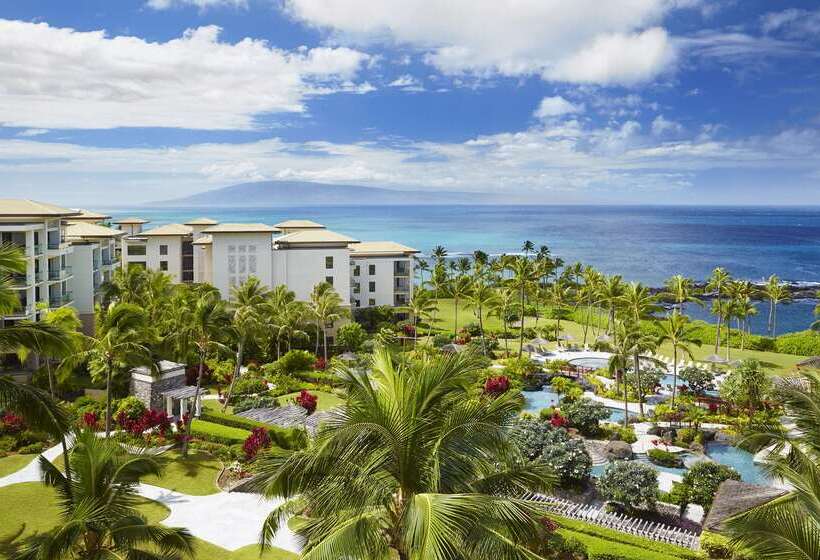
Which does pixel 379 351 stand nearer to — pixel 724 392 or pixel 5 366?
pixel 724 392

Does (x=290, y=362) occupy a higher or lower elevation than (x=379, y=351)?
lower

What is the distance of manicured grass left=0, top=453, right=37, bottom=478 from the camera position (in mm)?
23609

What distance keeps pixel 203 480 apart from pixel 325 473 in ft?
54.1

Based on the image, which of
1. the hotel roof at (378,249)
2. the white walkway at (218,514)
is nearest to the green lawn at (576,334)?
the hotel roof at (378,249)

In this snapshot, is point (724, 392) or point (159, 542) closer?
point (159, 542)

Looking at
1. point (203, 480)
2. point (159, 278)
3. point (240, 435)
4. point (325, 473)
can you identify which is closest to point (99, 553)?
point (325, 473)

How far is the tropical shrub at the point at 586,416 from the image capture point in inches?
1216

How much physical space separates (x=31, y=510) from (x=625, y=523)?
19.6 metres

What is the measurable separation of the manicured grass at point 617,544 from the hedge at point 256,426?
1129 centimetres

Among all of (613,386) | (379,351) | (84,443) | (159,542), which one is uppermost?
(379,351)

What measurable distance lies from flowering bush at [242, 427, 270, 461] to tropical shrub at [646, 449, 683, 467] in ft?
56.0

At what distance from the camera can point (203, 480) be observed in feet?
77.2

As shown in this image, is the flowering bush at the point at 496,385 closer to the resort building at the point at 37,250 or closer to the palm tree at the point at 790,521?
the palm tree at the point at 790,521

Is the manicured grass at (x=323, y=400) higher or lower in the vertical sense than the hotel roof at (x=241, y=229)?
lower
